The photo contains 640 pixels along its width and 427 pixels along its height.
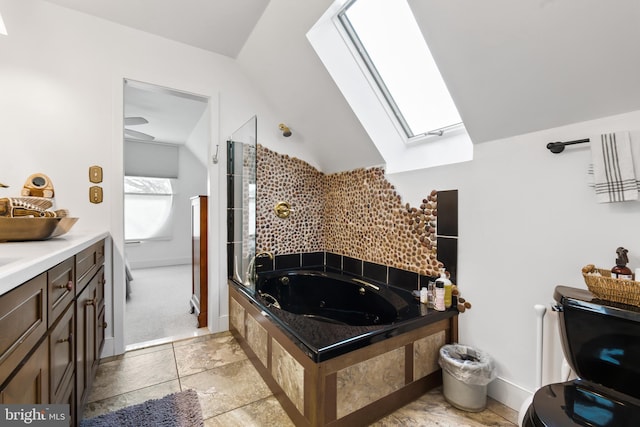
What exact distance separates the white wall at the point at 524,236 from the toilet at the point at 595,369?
306 mm

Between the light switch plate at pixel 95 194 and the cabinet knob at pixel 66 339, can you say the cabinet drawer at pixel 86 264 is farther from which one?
the light switch plate at pixel 95 194

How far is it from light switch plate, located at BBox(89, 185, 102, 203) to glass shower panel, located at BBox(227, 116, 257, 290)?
967 mm

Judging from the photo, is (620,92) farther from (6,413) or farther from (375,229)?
(6,413)

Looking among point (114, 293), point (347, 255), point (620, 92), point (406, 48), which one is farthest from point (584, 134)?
point (114, 293)

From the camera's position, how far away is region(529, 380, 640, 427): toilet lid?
0.90 m

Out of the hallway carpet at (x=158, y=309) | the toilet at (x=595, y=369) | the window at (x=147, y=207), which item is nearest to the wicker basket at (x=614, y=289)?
the toilet at (x=595, y=369)

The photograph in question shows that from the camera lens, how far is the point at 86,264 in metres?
1.48

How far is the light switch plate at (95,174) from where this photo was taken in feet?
7.00

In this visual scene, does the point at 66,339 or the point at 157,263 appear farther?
the point at 157,263

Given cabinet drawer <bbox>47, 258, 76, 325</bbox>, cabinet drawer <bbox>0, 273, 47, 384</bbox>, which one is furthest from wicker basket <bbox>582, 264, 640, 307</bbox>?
cabinet drawer <bbox>47, 258, 76, 325</bbox>

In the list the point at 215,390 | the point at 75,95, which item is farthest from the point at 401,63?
the point at 215,390

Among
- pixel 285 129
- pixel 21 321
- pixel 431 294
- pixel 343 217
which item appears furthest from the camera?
pixel 343 217

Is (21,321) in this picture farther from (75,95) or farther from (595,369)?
(75,95)

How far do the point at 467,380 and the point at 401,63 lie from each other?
2.06 meters
